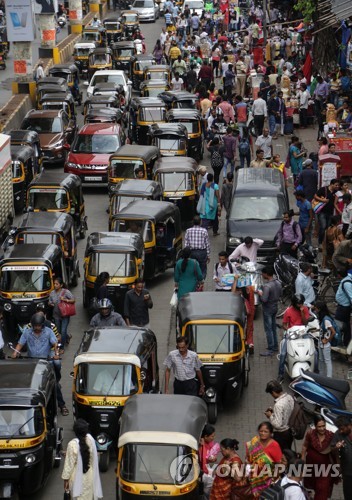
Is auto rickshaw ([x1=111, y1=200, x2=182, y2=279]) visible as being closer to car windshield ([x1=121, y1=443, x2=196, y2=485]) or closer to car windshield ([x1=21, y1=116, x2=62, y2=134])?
car windshield ([x1=121, y1=443, x2=196, y2=485])

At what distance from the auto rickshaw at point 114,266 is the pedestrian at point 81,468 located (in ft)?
27.7

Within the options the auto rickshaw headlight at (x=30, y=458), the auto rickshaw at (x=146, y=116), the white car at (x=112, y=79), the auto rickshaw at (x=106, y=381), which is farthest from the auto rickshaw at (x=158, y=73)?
the auto rickshaw headlight at (x=30, y=458)

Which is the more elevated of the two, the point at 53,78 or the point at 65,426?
the point at 65,426

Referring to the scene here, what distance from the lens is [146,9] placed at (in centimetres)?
7850

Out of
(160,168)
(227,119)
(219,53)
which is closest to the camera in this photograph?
(160,168)

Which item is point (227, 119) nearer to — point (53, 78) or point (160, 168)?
point (160, 168)

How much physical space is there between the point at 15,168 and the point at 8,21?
50.2 feet

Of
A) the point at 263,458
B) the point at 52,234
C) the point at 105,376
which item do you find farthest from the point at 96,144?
the point at 263,458

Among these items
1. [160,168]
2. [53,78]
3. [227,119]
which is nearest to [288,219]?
[160,168]

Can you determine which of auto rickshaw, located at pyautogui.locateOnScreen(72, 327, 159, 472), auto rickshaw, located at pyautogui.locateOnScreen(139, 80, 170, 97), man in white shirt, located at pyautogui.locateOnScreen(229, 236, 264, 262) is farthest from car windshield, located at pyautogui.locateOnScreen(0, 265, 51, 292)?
auto rickshaw, located at pyautogui.locateOnScreen(139, 80, 170, 97)

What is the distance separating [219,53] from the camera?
51.2m

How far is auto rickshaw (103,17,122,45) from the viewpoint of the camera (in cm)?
6750

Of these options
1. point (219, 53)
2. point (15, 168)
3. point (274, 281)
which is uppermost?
point (274, 281)

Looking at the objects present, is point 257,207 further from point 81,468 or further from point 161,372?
point 81,468
